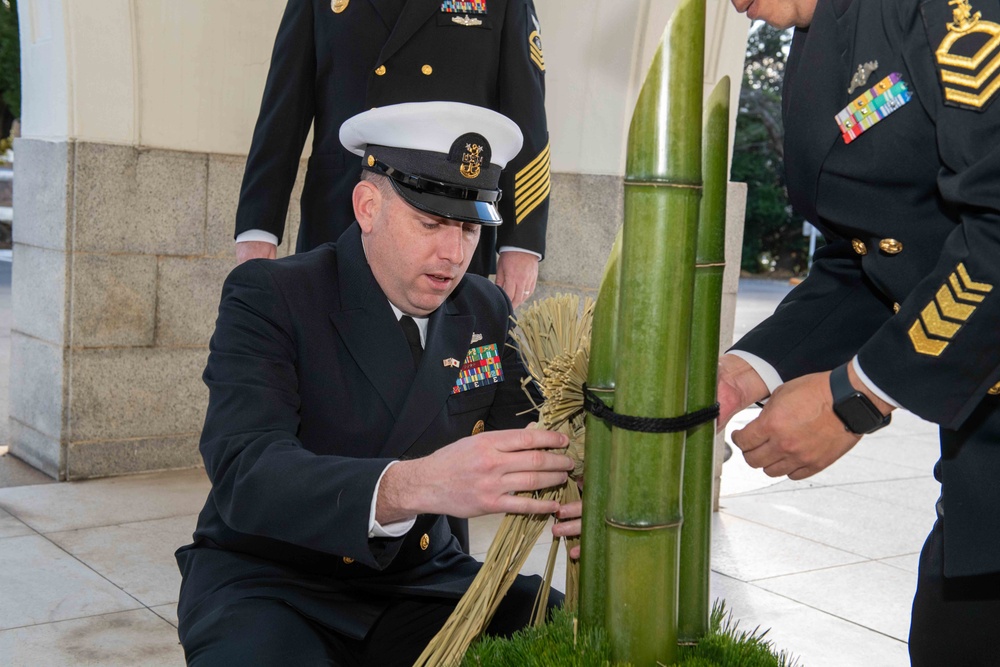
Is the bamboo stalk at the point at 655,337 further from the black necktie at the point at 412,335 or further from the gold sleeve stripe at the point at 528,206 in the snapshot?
the gold sleeve stripe at the point at 528,206

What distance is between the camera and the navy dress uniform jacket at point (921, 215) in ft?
4.73

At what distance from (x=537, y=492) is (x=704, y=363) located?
347 mm

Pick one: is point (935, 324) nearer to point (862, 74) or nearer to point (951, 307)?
point (951, 307)

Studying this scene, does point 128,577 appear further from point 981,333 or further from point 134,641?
point 981,333

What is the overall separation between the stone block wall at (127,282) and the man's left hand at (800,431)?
305 centimetres

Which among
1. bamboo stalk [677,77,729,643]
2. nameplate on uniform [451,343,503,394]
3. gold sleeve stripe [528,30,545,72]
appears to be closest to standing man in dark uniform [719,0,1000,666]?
bamboo stalk [677,77,729,643]

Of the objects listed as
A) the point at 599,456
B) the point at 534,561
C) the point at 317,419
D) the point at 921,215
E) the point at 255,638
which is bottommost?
the point at 534,561

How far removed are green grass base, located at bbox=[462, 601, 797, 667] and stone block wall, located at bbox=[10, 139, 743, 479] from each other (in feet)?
10.7

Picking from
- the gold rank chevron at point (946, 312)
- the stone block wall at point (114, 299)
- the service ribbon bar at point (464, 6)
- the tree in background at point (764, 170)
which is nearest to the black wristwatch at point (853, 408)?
the gold rank chevron at point (946, 312)

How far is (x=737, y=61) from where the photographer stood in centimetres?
480

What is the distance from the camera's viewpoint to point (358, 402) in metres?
2.13

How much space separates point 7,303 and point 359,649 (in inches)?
389

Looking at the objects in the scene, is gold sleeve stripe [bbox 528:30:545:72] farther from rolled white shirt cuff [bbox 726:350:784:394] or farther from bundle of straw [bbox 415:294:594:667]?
bundle of straw [bbox 415:294:594:667]

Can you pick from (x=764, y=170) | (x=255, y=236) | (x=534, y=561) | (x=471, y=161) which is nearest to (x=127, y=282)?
(x=255, y=236)
